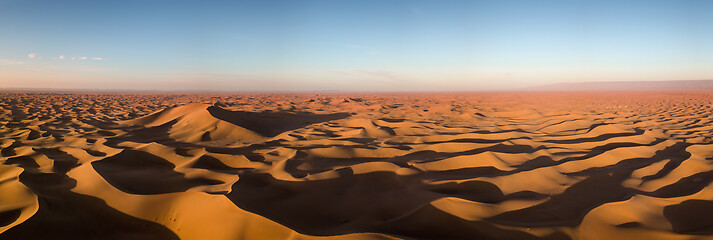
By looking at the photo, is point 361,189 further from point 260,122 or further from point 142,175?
point 260,122

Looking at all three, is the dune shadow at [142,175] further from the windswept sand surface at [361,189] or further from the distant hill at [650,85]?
the distant hill at [650,85]

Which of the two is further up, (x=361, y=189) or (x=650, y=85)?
(x=650, y=85)

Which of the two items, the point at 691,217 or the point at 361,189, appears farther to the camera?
the point at 361,189

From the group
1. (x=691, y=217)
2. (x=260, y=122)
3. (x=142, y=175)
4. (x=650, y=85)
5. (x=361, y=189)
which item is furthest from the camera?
(x=650, y=85)

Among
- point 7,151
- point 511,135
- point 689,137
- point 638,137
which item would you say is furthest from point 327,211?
point 689,137

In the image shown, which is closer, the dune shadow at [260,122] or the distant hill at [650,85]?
the dune shadow at [260,122]

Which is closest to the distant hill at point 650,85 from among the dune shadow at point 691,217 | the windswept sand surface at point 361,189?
the windswept sand surface at point 361,189

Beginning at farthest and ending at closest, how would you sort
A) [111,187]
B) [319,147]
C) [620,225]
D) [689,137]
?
[689,137]
[319,147]
[111,187]
[620,225]

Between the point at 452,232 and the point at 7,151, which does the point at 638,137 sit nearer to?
the point at 452,232

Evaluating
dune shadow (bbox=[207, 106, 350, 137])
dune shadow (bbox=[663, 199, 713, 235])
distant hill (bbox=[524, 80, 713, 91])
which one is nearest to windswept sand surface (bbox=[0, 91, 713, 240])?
dune shadow (bbox=[663, 199, 713, 235])

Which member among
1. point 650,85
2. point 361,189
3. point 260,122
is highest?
point 650,85

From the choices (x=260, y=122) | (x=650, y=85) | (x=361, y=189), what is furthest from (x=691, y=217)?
(x=650, y=85)
